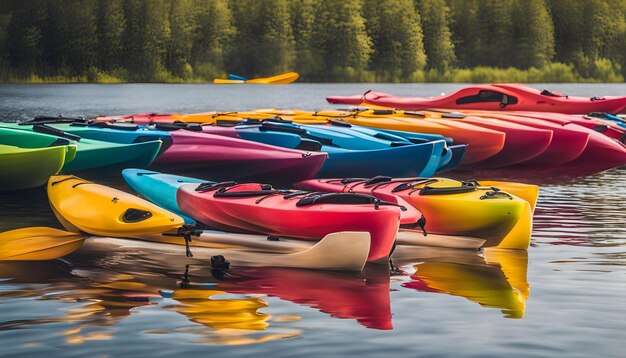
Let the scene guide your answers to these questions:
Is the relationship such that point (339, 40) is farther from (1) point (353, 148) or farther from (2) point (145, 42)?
(1) point (353, 148)

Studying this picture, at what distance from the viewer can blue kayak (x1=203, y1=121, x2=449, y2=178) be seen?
21375 mm

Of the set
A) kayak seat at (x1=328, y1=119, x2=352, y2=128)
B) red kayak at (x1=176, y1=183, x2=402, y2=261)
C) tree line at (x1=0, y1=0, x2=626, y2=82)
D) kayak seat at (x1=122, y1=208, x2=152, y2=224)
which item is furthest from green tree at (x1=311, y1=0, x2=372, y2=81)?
kayak seat at (x1=122, y1=208, x2=152, y2=224)

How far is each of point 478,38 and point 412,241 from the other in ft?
316

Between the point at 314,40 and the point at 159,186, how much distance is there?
92.8m

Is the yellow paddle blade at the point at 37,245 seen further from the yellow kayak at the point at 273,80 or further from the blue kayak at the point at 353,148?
the yellow kayak at the point at 273,80

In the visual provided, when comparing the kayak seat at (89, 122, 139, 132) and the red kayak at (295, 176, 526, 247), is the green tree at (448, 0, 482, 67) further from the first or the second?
the red kayak at (295, 176, 526, 247)

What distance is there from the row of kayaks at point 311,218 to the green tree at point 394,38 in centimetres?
8963

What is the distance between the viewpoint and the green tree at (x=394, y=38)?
105062mm

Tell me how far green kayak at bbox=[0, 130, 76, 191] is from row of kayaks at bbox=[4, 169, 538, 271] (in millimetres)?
2991

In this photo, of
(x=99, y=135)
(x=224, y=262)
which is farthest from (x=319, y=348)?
(x=99, y=135)

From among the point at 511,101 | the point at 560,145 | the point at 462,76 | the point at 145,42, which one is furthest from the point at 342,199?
the point at 145,42

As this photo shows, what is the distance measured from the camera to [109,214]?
45.6 ft

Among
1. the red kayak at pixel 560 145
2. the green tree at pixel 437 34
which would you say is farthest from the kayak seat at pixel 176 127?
the green tree at pixel 437 34

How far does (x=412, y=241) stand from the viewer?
47.2 ft
